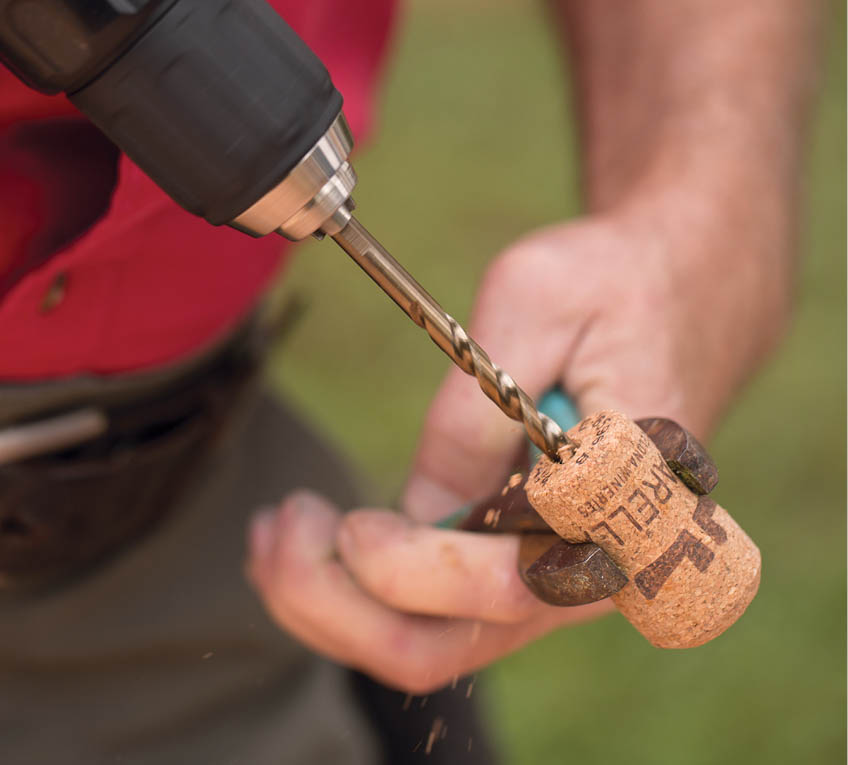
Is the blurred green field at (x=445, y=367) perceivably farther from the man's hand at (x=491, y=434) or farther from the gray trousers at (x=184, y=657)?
the man's hand at (x=491, y=434)

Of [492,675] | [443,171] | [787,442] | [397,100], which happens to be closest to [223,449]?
[492,675]

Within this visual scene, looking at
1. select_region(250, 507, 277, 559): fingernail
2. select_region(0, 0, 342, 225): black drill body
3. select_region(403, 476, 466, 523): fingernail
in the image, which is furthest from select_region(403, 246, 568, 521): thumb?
select_region(0, 0, 342, 225): black drill body

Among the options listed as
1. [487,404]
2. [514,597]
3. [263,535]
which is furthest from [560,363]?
[263,535]

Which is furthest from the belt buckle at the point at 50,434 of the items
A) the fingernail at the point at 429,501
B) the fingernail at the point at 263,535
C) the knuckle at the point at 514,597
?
the knuckle at the point at 514,597

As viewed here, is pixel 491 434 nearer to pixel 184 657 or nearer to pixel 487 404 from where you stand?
pixel 487 404

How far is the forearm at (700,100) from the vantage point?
102 centimetres

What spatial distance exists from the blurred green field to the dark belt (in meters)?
0.27

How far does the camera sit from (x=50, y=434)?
84 centimetres

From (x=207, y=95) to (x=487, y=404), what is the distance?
0.42 m

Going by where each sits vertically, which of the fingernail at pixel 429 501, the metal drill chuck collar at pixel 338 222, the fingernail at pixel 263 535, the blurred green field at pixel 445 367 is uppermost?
the metal drill chuck collar at pixel 338 222

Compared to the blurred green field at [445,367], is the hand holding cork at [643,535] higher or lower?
higher

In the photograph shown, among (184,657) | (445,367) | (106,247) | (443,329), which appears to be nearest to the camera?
(443,329)

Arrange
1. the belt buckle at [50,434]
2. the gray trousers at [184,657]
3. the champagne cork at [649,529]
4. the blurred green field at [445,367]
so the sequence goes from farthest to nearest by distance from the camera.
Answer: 1. the blurred green field at [445,367]
2. the gray trousers at [184,657]
3. the belt buckle at [50,434]
4. the champagne cork at [649,529]

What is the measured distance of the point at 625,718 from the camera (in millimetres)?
2033
